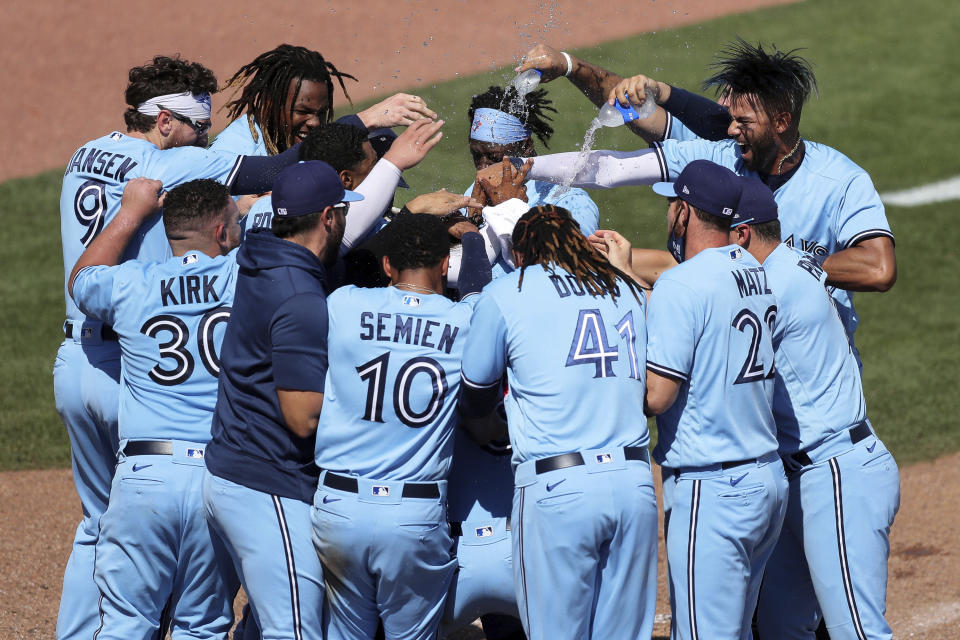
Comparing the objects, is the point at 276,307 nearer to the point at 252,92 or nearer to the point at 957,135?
the point at 252,92

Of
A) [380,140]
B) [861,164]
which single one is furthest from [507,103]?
[861,164]

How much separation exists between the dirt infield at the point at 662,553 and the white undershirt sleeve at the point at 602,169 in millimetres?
2252

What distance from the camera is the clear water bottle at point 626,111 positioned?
4.51 m

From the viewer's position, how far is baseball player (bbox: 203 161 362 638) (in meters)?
3.43

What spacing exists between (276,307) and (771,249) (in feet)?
5.70

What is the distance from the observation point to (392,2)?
16.2m

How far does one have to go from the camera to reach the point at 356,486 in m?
3.38


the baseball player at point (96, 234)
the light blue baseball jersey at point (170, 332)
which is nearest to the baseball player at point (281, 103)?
the baseball player at point (96, 234)

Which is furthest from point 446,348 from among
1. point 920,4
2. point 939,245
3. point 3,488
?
point 920,4

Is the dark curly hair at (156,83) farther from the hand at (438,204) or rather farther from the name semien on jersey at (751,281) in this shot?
the name semien on jersey at (751,281)

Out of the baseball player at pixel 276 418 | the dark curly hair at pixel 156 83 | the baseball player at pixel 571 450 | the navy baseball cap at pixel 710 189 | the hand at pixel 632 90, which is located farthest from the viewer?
the dark curly hair at pixel 156 83

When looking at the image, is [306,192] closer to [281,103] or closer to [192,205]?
[192,205]

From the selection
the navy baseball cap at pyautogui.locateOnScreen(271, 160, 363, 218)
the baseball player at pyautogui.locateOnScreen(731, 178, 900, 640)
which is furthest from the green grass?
the navy baseball cap at pyautogui.locateOnScreen(271, 160, 363, 218)

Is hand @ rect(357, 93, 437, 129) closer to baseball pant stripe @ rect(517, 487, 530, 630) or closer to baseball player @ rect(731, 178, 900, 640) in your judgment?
baseball player @ rect(731, 178, 900, 640)
